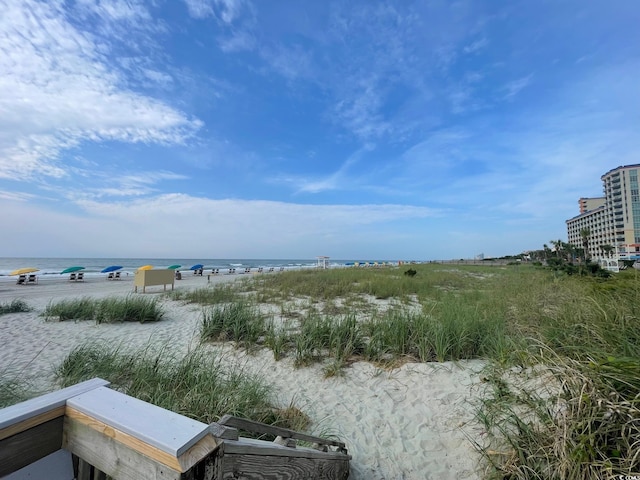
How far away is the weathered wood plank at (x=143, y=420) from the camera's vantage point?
2.75 ft

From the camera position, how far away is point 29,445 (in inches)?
38.6

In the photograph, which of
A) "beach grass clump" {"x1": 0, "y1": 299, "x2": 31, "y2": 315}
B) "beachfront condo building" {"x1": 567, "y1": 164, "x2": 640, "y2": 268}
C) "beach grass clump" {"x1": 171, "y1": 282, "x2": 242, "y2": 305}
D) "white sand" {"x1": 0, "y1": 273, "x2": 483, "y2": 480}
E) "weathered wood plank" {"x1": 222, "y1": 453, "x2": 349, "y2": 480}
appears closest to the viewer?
"weathered wood plank" {"x1": 222, "y1": 453, "x2": 349, "y2": 480}

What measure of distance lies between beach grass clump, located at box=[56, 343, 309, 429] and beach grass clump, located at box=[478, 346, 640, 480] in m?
2.00

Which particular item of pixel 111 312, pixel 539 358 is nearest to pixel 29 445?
pixel 539 358

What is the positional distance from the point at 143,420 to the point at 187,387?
9.43ft

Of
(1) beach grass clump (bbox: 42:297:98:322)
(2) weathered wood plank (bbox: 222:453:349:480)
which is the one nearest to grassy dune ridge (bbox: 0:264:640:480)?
(2) weathered wood plank (bbox: 222:453:349:480)

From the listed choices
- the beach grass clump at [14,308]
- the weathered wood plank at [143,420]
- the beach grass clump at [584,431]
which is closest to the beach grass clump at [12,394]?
the weathered wood plank at [143,420]

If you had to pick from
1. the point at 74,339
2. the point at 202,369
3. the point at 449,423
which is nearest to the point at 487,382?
the point at 449,423

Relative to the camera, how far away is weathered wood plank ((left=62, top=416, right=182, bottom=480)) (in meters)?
0.86

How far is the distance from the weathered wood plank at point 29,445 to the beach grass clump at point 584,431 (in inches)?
103

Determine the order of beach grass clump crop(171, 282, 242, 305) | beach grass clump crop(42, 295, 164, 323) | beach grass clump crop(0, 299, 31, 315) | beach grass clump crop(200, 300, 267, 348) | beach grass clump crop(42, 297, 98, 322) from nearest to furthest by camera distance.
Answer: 1. beach grass clump crop(200, 300, 267, 348)
2. beach grass clump crop(42, 295, 164, 323)
3. beach grass clump crop(42, 297, 98, 322)
4. beach grass clump crop(0, 299, 31, 315)
5. beach grass clump crop(171, 282, 242, 305)

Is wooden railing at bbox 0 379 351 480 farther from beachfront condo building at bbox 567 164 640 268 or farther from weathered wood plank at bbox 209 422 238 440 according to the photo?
beachfront condo building at bbox 567 164 640 268

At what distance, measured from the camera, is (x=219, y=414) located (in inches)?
113

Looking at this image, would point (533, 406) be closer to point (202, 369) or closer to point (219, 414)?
point (219, 414)
